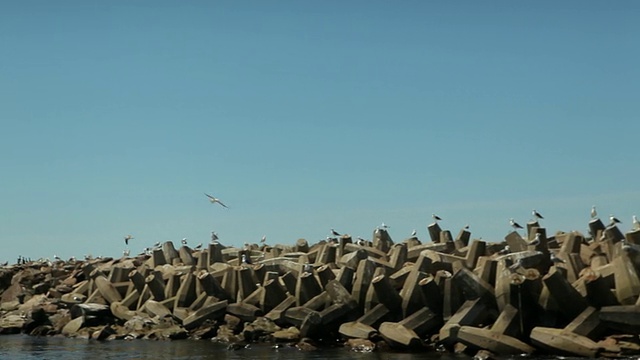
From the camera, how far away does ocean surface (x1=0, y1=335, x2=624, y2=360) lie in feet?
73.9

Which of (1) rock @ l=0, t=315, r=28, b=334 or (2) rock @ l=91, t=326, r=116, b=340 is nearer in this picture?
(2) rock @ l=91, t=326, r=116, b=340

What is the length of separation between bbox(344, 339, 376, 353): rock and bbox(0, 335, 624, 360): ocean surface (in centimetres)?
26

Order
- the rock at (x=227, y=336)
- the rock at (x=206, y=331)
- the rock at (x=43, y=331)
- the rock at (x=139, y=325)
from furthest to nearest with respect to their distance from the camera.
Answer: the rock at (x=43, y=331) < the rock at (x=139, y=325) < the rock at (x=206, y=331) < the rock at (x=227, y=336)

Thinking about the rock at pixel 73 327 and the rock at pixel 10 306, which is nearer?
the rock at pixel 73 327

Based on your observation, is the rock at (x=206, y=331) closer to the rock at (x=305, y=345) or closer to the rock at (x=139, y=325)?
the rock at (x=139, y=325)

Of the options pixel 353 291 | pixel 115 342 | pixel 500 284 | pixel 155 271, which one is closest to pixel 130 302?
pixel 155 271

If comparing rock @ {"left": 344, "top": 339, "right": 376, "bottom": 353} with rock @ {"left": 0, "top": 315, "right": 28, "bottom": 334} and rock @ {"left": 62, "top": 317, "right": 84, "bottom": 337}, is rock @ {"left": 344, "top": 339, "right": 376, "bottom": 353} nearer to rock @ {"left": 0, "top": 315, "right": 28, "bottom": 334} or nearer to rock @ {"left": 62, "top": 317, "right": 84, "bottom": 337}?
rock @ {"left": 62, "top": 317, "right": 84, "bottom": 337}

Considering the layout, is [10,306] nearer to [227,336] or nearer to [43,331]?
[43,331]

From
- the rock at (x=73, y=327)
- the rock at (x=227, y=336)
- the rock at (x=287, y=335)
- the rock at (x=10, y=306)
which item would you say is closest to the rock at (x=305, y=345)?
the rock at (x=287, y=335)

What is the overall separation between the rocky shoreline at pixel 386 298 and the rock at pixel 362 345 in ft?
0.14

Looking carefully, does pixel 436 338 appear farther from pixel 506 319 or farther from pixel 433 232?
pixel 433 232

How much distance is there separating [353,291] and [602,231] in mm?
10409

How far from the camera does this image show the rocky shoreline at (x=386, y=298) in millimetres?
20891

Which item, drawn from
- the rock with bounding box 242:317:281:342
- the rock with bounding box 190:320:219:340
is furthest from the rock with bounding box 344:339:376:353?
the rock with bounding box 190:320:219:340
